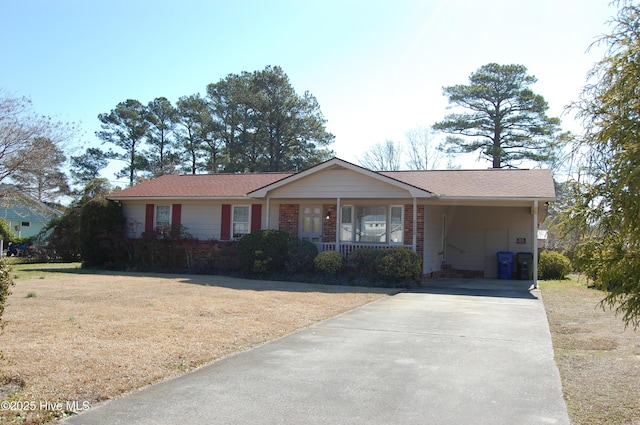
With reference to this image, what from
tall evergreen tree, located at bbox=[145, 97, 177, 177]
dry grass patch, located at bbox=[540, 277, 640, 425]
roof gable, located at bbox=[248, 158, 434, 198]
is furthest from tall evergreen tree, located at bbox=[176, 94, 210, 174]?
dry grass patch, located at bbox=[540, 277, 640, 425]

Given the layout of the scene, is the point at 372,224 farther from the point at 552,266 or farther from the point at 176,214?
the point at 176,214

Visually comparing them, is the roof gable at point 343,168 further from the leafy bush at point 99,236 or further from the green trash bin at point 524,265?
the leafy bush at point 99,236

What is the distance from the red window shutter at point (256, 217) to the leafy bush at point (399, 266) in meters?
6.03

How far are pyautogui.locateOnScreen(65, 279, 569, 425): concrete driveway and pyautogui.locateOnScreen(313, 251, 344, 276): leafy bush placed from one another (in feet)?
24.5

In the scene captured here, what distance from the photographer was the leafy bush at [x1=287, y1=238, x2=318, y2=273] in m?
17.6

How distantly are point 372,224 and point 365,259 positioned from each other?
91.9 inches

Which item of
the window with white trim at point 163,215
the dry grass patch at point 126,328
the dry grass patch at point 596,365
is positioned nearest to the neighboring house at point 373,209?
the window with white trim at point 163,215

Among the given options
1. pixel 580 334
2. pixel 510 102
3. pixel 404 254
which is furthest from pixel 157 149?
pixel 580 334

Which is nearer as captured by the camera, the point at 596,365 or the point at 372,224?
the point at 596,365

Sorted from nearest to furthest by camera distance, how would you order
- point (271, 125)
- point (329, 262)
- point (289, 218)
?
point (329, 262)
point (289, 218)
point (271, 125)

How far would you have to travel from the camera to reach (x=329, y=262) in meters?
17.1

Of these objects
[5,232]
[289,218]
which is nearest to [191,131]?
[5,232]

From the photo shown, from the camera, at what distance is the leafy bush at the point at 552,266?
20.4 metres

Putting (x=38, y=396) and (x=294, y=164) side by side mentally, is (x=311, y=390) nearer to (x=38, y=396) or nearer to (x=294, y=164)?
(x=38, y=396)
